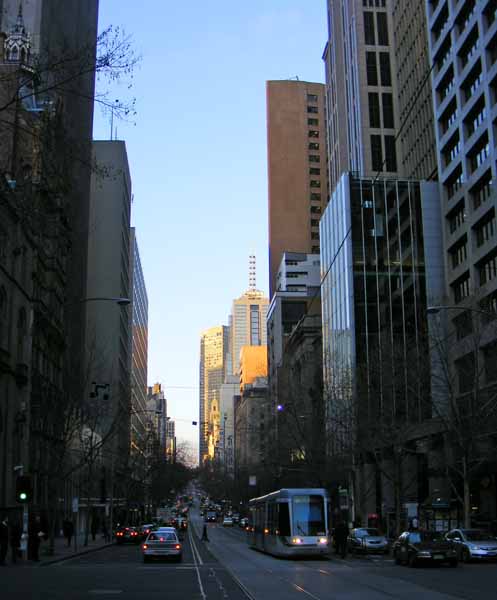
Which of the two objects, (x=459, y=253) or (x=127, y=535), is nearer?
(x=127, y=535)

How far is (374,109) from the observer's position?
309ft

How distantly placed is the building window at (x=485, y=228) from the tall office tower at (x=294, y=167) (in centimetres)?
9193

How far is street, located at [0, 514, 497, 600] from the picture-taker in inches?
778

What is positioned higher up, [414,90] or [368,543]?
[414,90]

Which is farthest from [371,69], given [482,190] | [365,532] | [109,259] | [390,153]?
[365,532]

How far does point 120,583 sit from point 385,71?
270ft

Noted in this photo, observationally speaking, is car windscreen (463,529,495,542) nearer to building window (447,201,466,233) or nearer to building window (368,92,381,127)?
building window (447,201,466,233)

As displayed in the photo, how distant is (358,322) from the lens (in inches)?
2931

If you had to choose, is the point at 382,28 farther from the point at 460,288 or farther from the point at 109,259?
the point at 109,259

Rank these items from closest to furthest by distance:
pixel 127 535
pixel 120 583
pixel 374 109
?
pixel 120 583 → pixel 127 535 → pixel 374 109

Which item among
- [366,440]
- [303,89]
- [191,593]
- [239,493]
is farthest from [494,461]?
[303,89]

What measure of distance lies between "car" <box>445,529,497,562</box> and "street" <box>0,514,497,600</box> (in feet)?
4.27

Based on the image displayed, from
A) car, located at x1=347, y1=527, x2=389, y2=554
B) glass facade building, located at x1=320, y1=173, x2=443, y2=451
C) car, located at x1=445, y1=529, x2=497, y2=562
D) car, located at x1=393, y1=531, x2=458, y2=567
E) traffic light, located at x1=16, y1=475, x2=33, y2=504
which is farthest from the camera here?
glass facade building, located at x1=320, y1=173, x2=443, y2=451

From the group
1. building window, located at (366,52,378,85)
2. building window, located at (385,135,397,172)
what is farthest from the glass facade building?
building window, located at (366,52,378,85)
